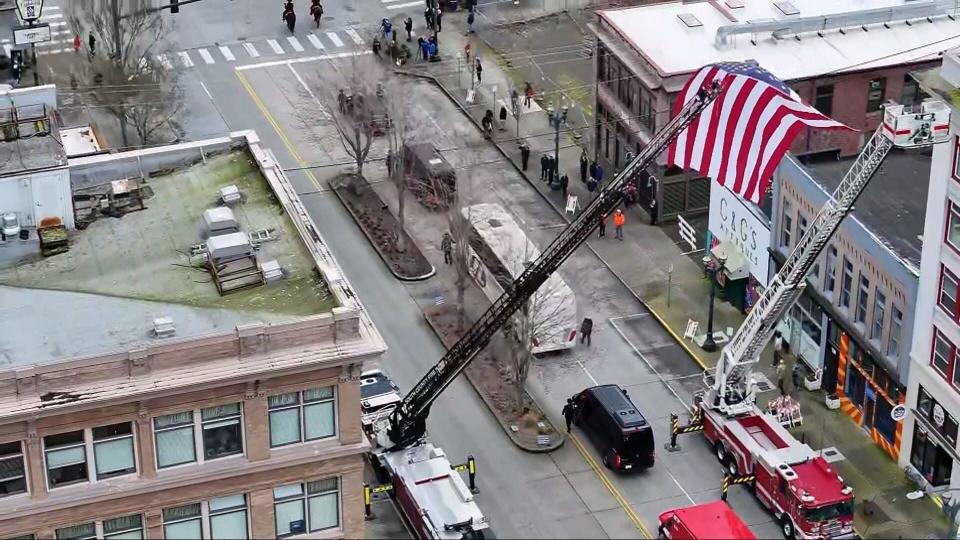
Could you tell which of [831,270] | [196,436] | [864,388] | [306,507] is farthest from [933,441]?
[196,436]

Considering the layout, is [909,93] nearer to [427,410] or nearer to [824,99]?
[824,99]

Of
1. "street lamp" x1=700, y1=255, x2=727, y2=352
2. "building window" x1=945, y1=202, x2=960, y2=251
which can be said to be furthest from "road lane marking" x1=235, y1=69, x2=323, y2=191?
"building window" x1=945, y1=202, x2=960, y2=251

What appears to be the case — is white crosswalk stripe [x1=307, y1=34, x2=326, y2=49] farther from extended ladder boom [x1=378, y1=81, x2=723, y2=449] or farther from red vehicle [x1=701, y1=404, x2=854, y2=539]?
red vehicle [x1=701, y1=404, x2=854, y2=539]

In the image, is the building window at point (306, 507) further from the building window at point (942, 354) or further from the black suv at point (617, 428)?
the building window at point (942, 354)

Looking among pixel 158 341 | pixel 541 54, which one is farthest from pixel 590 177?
pixel 158 341

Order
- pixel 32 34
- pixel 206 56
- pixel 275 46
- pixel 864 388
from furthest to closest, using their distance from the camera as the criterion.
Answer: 1. pixel 275 46
2. pixel 206 56
3. pixel 32 34
4. pixel 864 388

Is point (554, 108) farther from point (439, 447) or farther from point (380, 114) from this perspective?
point (439, 447)
